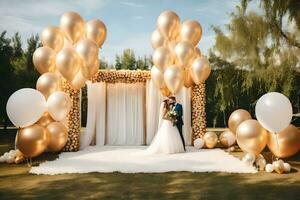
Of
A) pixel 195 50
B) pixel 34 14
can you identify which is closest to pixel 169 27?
pixel 195 50

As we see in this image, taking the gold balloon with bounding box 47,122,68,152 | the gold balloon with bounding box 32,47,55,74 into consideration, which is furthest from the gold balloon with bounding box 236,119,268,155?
the gold balloon with bounding box 32,47,55,74

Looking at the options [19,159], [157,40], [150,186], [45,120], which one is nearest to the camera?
[150,186]

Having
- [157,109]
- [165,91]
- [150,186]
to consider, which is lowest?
[150,186]

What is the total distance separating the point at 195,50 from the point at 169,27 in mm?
1171

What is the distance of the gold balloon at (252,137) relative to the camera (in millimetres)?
7523

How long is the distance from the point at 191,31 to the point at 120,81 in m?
2.82

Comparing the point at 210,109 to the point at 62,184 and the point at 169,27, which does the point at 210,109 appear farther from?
the point at 62,184

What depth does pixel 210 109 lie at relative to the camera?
22938 millimetres

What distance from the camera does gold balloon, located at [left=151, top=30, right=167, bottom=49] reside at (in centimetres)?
1074

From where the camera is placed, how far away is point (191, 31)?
10.6 meters

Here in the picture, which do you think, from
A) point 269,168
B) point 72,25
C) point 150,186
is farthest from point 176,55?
point 150,186

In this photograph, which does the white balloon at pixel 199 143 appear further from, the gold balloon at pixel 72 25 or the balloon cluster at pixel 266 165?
the gold balloon at pixel 72 25

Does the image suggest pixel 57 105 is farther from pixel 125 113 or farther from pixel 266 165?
pixel 266 165

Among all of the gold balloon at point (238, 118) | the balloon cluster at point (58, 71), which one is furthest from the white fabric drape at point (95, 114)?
the gold balloon at point (238, 118)
